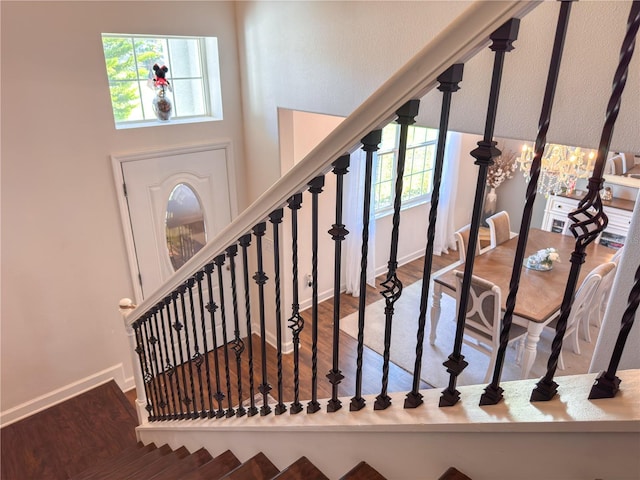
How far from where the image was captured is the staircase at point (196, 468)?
4.21ft

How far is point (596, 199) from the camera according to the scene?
0.70 meters

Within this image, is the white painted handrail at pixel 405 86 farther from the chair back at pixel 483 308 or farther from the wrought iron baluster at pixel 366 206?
the chair back at pixel 483 308

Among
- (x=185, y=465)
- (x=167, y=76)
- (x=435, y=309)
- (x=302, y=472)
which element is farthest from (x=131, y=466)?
(x=167, y=76)

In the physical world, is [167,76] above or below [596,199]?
above

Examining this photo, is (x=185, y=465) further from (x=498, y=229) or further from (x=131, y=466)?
(x=498, y=229)

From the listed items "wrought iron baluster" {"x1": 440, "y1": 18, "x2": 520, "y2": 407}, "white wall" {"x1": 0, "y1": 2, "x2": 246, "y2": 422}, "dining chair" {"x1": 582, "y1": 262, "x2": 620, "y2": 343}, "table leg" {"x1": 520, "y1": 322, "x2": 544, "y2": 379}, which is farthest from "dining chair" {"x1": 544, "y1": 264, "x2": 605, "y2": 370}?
"white wall" {"x1": 0, "y1": 2, "x2": 246, "y2": 422}

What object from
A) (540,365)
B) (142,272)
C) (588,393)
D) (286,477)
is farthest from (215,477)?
(540,365)

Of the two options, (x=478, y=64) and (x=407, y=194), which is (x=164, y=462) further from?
(x=407, y=194)

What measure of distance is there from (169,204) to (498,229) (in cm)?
327

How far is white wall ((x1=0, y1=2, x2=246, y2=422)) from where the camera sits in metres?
2.87

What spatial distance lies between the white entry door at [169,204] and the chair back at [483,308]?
2.24m

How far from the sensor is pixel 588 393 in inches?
29.9

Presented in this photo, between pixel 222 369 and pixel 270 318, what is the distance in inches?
Answer: 27.0

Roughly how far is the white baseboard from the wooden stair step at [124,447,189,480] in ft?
5.82
